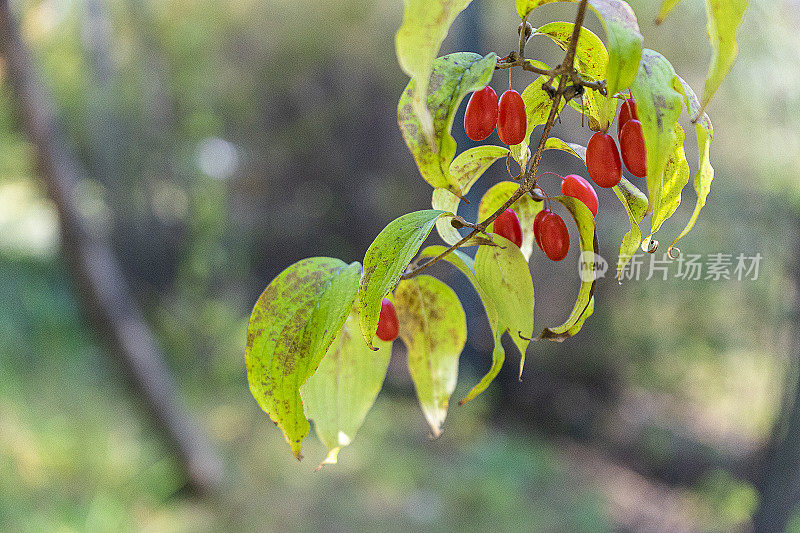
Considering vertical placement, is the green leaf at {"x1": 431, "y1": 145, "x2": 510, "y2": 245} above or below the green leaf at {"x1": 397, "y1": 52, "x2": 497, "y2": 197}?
below

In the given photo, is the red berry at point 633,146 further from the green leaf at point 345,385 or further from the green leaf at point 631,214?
the green leaf at point 345,385

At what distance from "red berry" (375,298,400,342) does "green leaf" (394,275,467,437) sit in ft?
0.11

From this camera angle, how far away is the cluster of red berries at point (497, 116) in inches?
11.2

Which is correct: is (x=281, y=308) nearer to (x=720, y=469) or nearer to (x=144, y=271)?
(x=720, y=469)

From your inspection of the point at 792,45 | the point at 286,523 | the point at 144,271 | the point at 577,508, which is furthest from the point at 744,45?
the point at 144,271

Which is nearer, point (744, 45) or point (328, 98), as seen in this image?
point (744, 45)

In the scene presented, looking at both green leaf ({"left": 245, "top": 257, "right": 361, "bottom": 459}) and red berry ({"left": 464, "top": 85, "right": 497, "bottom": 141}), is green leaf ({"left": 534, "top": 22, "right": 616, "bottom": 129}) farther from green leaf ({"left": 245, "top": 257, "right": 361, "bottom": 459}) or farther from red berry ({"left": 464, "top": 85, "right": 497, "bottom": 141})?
green leaf ({"left": 245, "top": 257, "right": 361, "bottom": 459})

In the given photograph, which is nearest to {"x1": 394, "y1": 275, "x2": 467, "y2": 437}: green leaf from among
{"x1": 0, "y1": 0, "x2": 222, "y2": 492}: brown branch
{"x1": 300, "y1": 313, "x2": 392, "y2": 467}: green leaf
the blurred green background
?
{"x1": 300, "y1": 313, "x2": 392, "y2": 467}: green leaf

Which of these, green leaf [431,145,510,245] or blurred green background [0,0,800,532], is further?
blurred green background [0,0,800,532]

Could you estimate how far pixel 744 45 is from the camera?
1448 millimetres

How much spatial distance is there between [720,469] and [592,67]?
1.65 m

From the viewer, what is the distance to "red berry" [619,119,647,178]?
10.6 inches

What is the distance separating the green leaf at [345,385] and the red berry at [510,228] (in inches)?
4.1

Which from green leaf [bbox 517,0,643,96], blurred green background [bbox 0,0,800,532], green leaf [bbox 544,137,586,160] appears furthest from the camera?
blurred green background [bbox 0,0,800,532]
